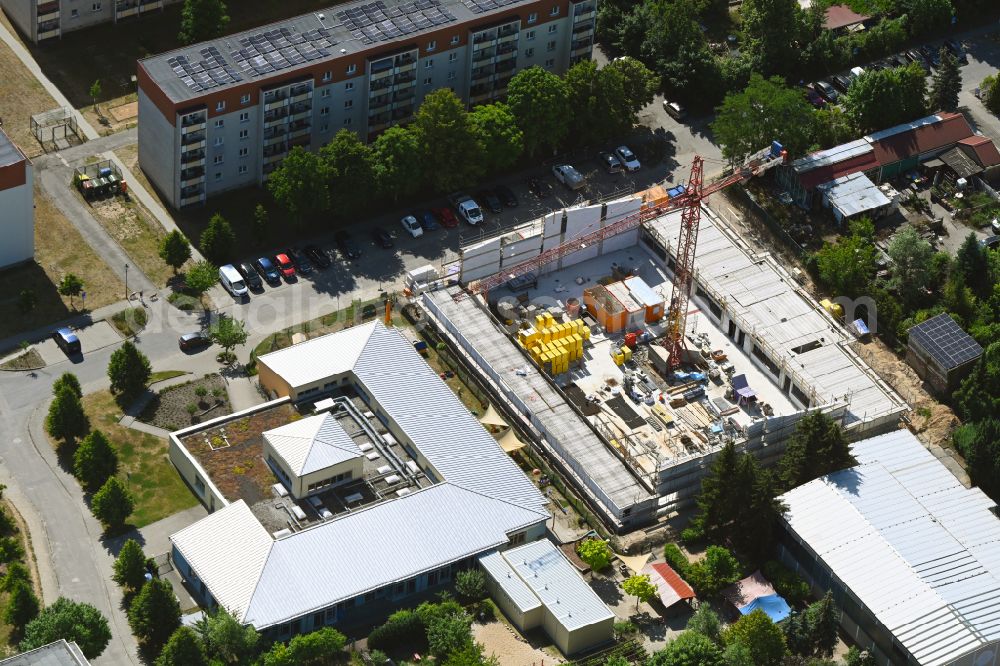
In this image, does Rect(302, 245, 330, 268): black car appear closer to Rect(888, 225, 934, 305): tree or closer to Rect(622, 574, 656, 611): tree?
Rect(622, 574, 656, 611): tree

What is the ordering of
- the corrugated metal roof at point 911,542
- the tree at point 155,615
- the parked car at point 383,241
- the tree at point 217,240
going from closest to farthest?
the tree at point 155,615, the corrugated metal roof at point 911,542, the tree at point 217,240, the parked car at point 383,241

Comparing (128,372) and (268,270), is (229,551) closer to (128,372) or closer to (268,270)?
(128,372)

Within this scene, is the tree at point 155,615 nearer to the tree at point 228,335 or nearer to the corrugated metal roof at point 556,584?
the corrugated metal roof at point 556,584

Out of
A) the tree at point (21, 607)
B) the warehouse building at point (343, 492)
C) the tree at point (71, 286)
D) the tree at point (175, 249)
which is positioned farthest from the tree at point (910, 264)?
the tree at point (21, 607)

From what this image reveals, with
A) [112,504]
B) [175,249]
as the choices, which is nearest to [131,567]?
[112,504]

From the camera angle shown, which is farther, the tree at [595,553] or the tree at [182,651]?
the tree at [595,553]

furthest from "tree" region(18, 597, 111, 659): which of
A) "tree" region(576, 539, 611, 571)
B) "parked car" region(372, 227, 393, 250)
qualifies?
"parked car" region(372, 227, 393, 250)

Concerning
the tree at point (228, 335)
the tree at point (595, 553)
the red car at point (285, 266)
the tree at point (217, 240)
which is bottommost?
the tree at point (595, 553)
